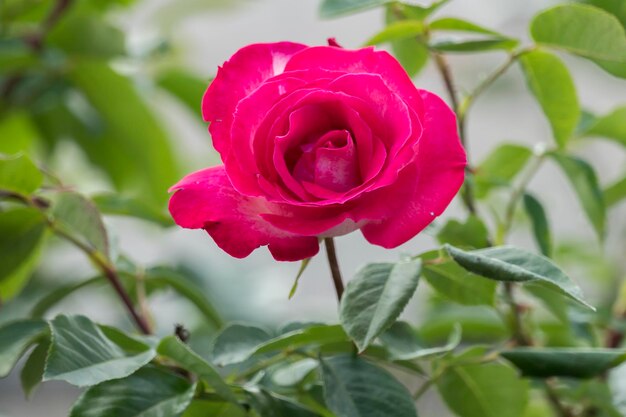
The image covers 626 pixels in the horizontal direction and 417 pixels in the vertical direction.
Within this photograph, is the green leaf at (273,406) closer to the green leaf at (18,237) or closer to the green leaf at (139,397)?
the green leaf at (139,397)

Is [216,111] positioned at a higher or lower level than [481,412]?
higher

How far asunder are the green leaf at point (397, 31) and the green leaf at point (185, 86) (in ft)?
1.01

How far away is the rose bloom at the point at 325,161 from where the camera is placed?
0.28 m

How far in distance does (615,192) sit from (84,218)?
29 cm

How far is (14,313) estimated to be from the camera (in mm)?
806

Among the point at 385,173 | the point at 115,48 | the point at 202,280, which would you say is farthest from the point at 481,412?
the point at 202,280

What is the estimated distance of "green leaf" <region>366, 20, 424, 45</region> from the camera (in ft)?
1.25

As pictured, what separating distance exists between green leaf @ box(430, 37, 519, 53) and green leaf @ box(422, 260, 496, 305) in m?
0.09

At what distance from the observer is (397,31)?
0.39 m

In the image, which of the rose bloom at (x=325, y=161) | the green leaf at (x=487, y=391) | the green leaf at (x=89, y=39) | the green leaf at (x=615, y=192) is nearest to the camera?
the rose bloom at (x=325, y=161)

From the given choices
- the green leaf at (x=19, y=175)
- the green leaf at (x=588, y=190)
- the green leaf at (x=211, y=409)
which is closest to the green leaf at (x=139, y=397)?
the green leaf at (x=211, y=409)

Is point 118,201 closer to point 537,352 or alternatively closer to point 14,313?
point 537,352

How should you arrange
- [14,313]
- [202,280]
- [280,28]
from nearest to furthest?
[14,313] → [202,280] → [280,28]

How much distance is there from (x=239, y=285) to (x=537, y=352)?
0.70 metres
